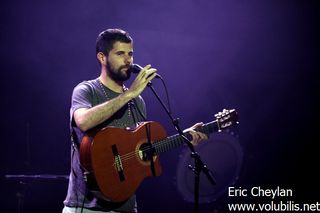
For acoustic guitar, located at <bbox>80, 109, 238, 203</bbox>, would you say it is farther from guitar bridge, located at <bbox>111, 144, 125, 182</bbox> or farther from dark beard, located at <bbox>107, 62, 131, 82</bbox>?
dark beard, located at <bbox>107, 62, 131, 82</bbox>

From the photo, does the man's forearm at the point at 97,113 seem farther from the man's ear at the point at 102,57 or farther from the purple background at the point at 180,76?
the purple background at the point at 180,76

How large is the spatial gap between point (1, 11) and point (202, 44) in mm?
2528

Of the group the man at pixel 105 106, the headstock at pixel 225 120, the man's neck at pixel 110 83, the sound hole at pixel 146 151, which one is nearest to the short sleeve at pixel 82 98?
the man at pixel 105 106

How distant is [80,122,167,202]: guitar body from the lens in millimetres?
2746

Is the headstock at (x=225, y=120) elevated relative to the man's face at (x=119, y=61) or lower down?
lower down

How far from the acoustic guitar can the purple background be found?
156 centimetres

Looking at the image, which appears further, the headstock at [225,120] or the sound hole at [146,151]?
the headstock at [225,120]

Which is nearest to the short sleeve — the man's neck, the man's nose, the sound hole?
the man's neck

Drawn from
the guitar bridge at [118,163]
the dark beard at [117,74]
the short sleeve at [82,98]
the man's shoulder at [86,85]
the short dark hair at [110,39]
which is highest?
the short dark hair at [110,39]

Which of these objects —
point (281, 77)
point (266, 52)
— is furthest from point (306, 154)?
point (266, 52)

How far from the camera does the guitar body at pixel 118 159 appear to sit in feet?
9.01

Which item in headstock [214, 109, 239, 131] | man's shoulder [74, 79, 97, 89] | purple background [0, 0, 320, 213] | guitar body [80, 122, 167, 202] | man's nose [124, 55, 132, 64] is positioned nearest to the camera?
guitar body [80, 122, 167, 202]

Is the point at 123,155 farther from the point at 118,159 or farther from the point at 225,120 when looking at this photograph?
the point at 225,120

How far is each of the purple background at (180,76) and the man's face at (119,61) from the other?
1.91 meters
